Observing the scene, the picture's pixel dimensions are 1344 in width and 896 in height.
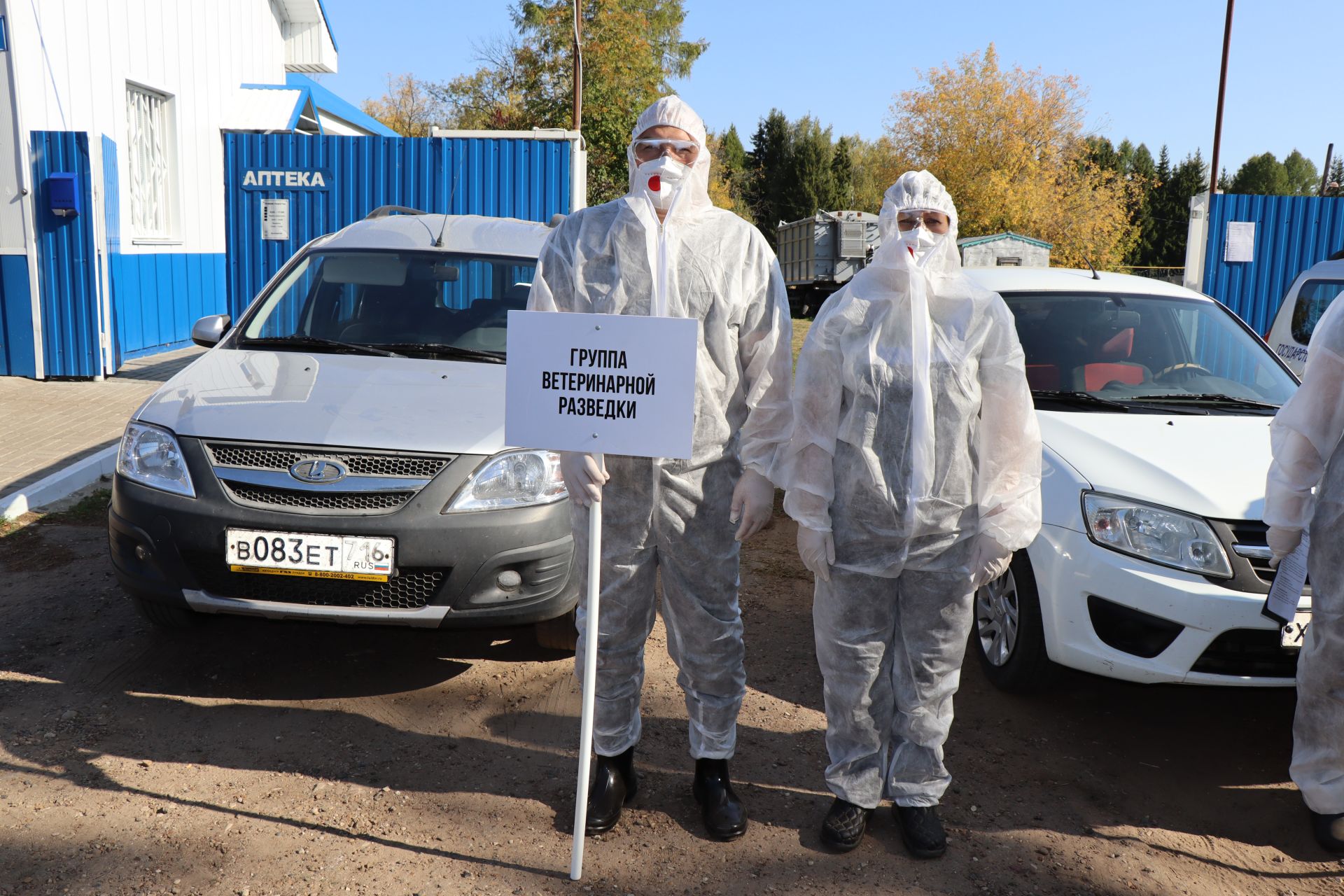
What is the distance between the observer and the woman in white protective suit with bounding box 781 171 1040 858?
9.30 feet

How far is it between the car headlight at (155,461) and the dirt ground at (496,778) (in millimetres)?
784

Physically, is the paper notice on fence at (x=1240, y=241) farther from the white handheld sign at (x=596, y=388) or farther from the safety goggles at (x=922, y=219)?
the white handheld sign at (x=596, y=388)

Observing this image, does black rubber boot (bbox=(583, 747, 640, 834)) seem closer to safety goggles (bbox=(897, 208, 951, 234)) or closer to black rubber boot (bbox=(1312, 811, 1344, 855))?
safety goggles (bbox=(897, 208, 951, 234))

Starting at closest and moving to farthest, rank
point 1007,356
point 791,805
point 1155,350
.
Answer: point 1007,356, point 791,805, point 1155,350

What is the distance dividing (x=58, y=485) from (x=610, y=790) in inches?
186

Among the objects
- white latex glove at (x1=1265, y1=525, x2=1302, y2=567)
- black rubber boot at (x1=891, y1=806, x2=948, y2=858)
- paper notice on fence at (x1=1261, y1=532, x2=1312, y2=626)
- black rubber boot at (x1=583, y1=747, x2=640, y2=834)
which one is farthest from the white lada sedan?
black rubber boot at (x1=583, y1=747, x2=640, y2=834)

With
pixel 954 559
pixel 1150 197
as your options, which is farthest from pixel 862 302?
pixel 1150 197

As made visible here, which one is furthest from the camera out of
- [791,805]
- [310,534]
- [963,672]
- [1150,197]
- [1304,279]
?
[1150,197]

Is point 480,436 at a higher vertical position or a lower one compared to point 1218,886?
higher

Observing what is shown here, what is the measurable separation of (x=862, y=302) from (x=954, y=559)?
735 millimetres

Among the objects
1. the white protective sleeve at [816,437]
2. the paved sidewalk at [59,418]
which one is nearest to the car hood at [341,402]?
the white protective sleeve at [816,437]

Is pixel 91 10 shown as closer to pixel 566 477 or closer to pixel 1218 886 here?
pixel 566 477

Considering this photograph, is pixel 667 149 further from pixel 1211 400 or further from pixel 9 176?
pixel 9 176

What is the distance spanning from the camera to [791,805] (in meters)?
3.26
